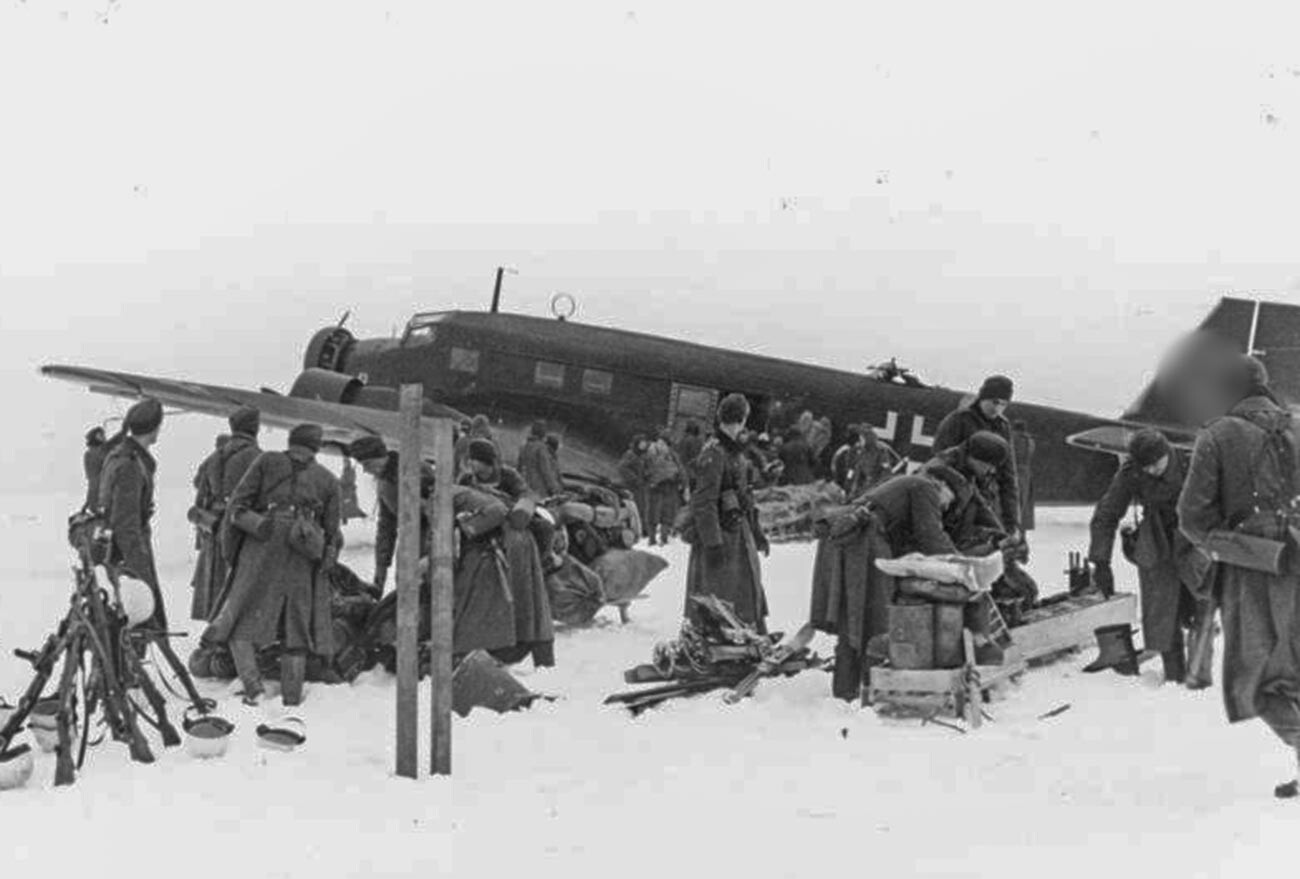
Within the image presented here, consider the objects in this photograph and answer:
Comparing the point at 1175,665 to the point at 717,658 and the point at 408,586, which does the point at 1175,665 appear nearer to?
the point at 717,658

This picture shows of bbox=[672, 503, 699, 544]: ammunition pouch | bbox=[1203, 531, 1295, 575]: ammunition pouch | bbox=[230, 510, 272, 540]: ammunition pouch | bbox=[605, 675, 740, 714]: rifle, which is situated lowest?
bbox=[605, 675, 740, 714]: rifle

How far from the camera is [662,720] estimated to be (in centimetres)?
689

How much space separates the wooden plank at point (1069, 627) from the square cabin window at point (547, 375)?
10403 millimetres

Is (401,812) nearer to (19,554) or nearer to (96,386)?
(96,386)

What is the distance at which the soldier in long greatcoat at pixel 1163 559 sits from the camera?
7.56 metres

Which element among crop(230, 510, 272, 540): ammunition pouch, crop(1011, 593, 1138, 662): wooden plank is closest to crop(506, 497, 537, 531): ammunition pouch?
crop(230, 510, 272, 540): ammunition pouch

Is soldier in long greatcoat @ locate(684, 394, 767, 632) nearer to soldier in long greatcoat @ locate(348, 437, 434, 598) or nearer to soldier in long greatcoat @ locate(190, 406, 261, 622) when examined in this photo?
soldier in long greatcoat @ locate(348, 437, 434, 598)

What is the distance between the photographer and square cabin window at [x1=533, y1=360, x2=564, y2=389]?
18328mm

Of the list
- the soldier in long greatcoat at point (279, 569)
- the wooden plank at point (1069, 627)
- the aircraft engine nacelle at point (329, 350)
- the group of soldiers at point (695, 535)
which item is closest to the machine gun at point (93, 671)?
the soldier in long greatcoat at point (279, 569)

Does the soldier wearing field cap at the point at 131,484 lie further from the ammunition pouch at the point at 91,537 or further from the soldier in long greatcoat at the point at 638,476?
the soldier in long greatcoat at the point at 638,476

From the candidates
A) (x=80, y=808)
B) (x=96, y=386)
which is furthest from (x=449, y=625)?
(x=96, y=386)

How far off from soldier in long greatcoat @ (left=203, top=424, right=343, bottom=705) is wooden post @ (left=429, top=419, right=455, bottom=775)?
2.11 meters

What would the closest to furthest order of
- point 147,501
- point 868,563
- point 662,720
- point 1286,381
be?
point 662,720
point 868,563
point 147,501
point 1286,381

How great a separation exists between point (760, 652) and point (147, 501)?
3.88 m
